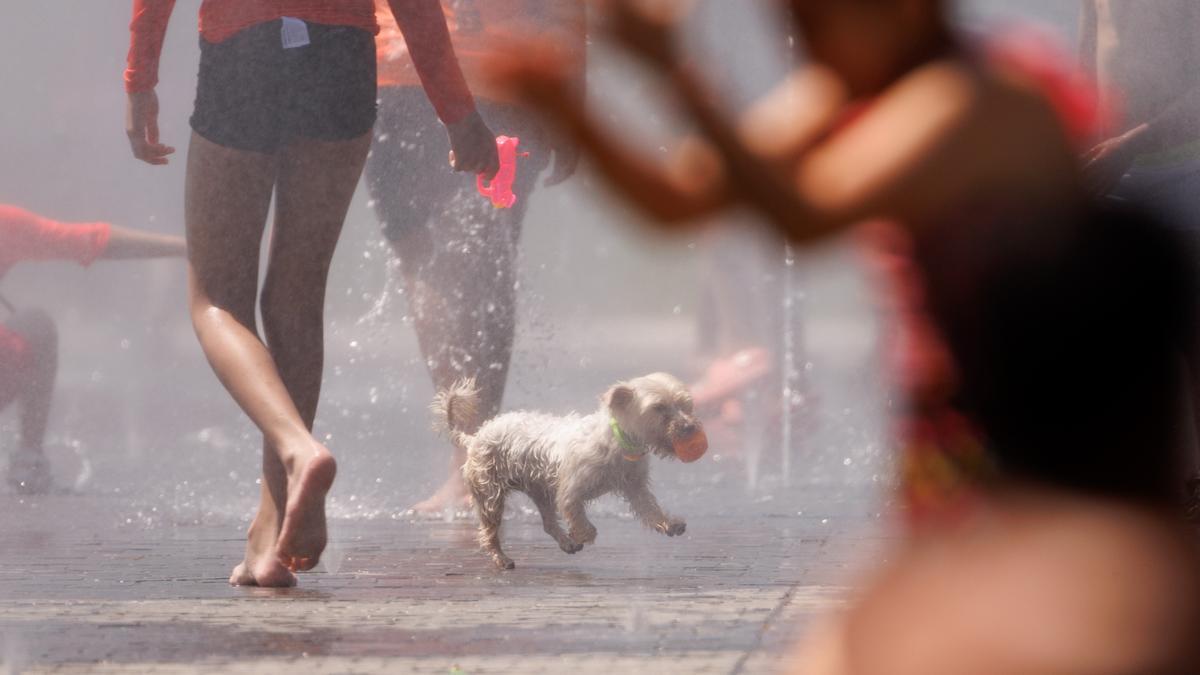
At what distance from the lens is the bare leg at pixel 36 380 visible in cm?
570

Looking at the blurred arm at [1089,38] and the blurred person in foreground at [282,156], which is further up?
the blurred arm at [1089,38]

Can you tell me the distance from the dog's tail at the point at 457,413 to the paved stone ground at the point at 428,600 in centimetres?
25

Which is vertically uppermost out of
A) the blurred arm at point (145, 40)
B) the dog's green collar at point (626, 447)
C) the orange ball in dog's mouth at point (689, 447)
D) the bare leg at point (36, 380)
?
the blurred arm at point (145, 40)

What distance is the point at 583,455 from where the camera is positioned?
12.9 ft

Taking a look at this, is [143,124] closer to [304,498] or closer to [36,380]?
[304,498]

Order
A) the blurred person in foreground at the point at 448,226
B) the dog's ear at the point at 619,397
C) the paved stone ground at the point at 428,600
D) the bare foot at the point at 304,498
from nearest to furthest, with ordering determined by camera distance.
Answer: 1. the paved stone ground at the point at 428,600
2. the bare foot at the point at 304,498
3. the dog's ear at the point at 619,397
4. the blurred person in foreground at the point at 448,226

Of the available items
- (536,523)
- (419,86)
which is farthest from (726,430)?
(419,86)

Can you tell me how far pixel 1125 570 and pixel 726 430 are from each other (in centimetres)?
437

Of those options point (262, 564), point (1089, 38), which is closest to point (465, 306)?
point (262, 564)

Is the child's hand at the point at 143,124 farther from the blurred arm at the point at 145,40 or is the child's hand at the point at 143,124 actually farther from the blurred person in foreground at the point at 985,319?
the blurred person in foreground at the point at 985,319

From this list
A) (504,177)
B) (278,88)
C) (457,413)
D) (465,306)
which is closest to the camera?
(278,88)

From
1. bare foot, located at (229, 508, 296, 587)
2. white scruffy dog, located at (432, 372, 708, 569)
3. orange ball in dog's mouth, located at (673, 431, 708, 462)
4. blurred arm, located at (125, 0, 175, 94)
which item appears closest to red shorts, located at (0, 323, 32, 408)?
white scruffy dog, located at (432, 372, 708, 569)

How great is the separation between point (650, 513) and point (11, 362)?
263 centimetres

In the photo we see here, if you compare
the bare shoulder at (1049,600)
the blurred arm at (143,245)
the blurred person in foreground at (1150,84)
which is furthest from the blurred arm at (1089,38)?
the blurred arm at (143,245)
